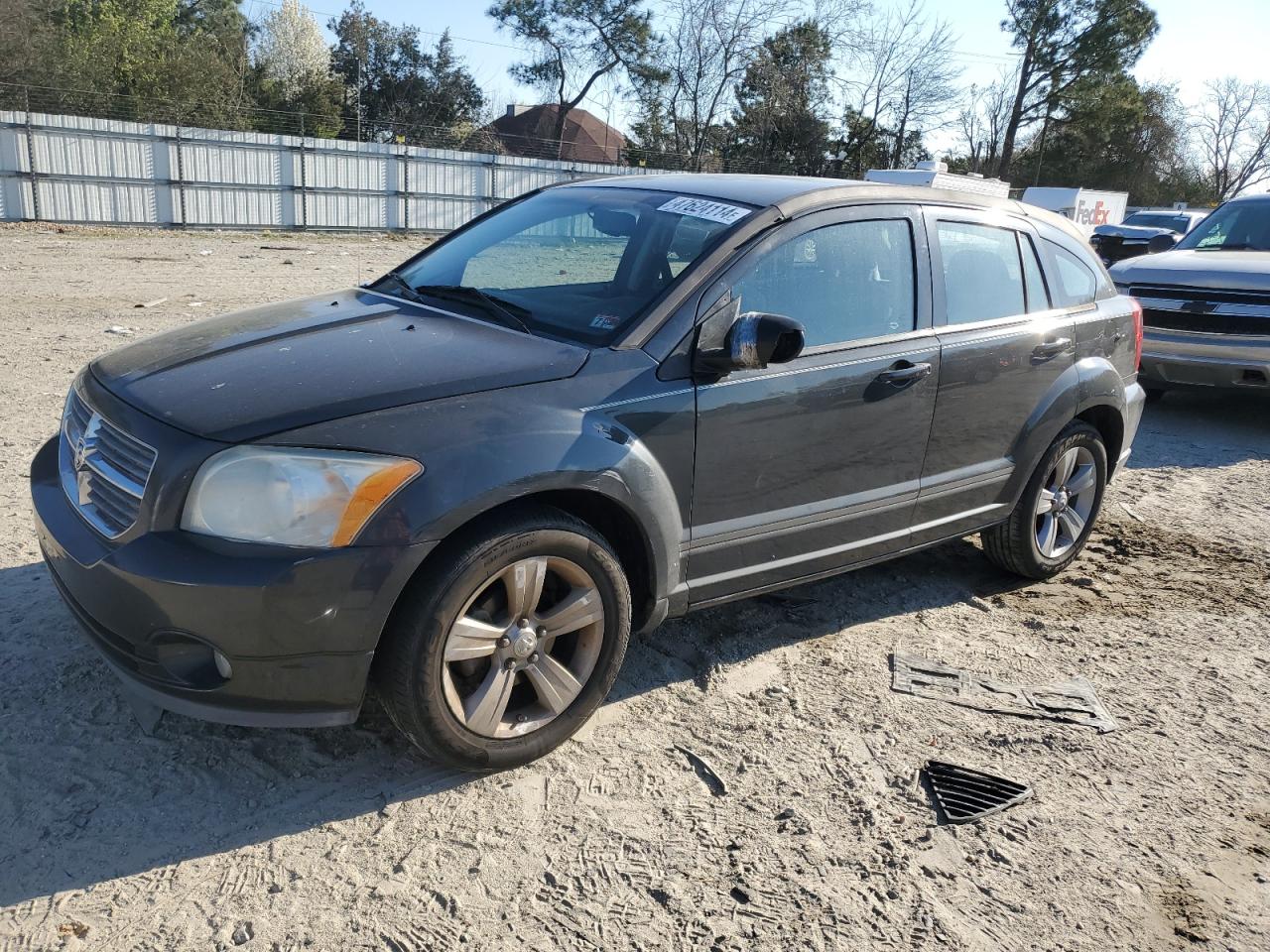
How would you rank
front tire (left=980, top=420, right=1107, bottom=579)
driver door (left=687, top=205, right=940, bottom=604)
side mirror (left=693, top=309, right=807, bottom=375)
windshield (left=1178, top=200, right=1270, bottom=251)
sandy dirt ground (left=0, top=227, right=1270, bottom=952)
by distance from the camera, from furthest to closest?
windshield (left=1178, top=200, right=1270, bottom=251), front tire (left=980, top=420, right=1107, bottom=579), driver door (left=687, top=205, right=940, bottom=604), side mirror (left=693, top=309, right=807, bottom=375), sandy dirt ground (left=0, top=227, right=1270, bottom=952)

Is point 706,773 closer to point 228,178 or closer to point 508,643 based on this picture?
point 508,643

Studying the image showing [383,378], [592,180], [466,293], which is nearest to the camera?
[383,378]

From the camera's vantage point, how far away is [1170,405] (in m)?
9.54

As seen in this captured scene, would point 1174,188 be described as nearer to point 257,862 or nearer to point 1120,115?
point 1120,115

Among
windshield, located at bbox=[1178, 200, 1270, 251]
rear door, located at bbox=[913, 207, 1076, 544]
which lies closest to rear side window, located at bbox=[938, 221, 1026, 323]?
rear door, located at bbox=[913, 207, 1076, 544]

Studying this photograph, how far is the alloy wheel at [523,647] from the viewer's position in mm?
2898

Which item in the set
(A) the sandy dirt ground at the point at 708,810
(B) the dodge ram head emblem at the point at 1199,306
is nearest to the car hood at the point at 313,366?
(A) the sandy dirt ground at the point at 708,810

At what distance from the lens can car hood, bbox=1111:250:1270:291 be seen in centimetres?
817

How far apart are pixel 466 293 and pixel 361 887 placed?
6.91 ft

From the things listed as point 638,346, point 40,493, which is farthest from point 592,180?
point 40,493

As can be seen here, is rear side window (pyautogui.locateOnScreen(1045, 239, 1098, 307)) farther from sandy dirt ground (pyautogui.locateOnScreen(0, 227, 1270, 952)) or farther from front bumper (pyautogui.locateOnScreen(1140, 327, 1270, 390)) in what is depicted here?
front bumper (pyautogui.locateOnScreen(1140, 327, 1270, 390))

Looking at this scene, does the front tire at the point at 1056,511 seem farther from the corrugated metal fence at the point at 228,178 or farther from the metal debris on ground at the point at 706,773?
the corrugated metal fence at the point at 228,178

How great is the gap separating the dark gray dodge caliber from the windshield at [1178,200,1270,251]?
19.9 ft

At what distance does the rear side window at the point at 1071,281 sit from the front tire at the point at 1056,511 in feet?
1.87
